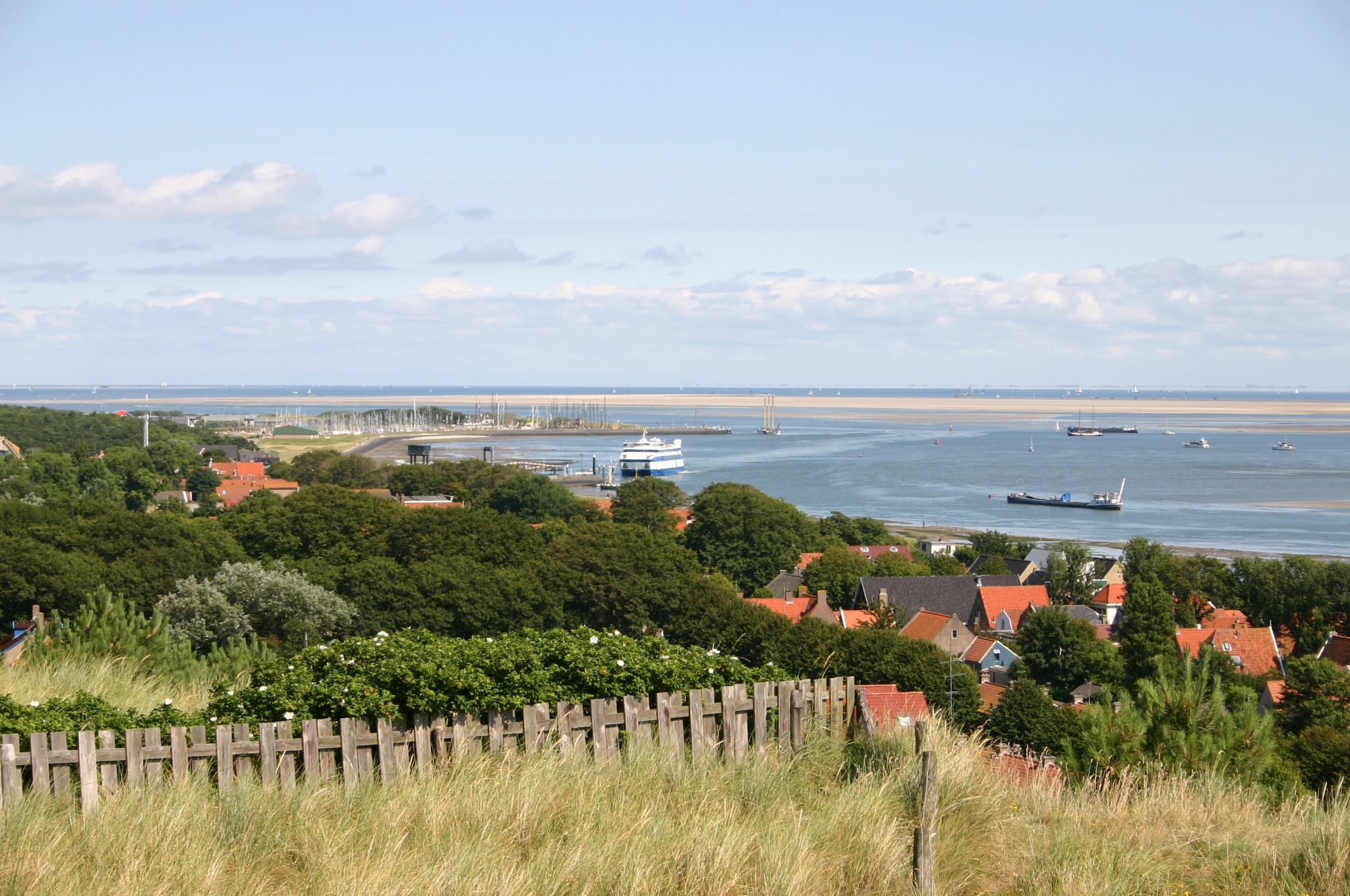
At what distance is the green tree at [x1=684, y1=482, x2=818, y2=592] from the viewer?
139ft

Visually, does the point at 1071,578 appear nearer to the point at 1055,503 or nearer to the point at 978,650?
the point at 978,650

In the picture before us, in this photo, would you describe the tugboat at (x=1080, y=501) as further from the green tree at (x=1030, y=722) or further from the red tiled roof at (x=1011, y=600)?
the green tree at (x=1030, y=722)

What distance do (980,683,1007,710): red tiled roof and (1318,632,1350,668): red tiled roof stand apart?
870 centimetres

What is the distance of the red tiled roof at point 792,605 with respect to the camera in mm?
34031

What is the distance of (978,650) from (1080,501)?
51.7 meters

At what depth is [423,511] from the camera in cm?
3681

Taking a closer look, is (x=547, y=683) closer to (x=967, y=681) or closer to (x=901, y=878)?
(x=901, y=878)

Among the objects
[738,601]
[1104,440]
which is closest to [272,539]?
[738,601]

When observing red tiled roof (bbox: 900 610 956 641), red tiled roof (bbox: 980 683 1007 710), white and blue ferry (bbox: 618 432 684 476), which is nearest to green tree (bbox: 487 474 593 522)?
red tiled roof (bbox: 900 610 956 641)

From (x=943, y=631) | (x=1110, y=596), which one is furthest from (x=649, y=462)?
(x=943, y=631)

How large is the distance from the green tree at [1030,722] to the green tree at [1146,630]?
7.30 metres

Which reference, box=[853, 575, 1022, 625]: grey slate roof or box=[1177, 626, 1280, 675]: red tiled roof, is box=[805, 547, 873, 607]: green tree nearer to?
box=[853, 575, 1022, 625]: grey slate roof

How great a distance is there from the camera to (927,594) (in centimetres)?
3672

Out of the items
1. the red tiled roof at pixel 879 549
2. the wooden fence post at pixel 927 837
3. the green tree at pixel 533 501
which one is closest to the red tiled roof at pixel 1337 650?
the red tiled roof at pixel 879 549
